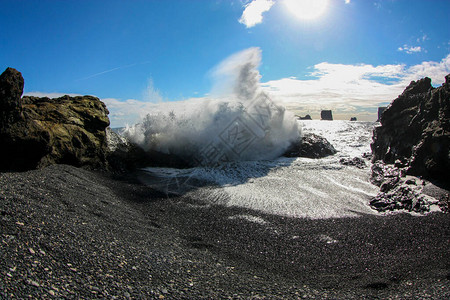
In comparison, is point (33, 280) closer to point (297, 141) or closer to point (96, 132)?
point (96, 132)

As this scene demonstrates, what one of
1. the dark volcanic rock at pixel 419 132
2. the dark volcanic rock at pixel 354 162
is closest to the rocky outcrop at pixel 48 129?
the dark volcanic rock at pixel 354 162

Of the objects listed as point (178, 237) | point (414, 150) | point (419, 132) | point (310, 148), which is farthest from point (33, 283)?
point (310, 148)

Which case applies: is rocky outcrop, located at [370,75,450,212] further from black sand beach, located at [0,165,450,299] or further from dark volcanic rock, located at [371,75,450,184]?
black sand beach, located at [0,165,450,299]

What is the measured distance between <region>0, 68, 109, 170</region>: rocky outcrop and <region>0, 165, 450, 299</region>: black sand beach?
59 centimetres

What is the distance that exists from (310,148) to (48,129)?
1026 centimetres

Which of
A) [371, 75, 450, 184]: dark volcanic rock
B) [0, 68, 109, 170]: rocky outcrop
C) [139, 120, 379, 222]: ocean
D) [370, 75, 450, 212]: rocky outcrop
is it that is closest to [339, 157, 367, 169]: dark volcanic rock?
[139, 120, 379, 222]: ocean

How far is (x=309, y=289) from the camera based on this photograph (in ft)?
9.82

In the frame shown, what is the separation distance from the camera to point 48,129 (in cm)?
741

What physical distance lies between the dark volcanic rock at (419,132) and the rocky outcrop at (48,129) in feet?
31.0

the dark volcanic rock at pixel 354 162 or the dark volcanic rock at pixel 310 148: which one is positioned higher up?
the dark volcanic rock at pixel 310 148

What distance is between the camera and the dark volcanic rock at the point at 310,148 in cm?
1206

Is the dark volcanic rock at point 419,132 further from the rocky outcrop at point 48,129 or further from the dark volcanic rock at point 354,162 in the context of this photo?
the rocky outcrop at point 48,129

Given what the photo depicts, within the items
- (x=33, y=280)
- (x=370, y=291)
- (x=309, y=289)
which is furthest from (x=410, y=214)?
(x=33, y=280)

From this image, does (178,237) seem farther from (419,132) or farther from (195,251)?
(419,132)
